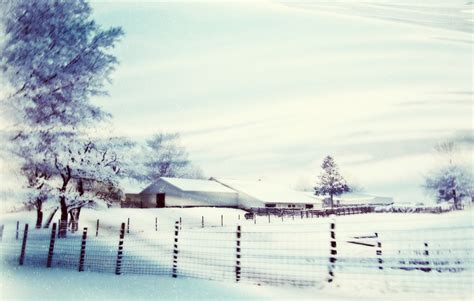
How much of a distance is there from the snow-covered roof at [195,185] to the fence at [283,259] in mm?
1673

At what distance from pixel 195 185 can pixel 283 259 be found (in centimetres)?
768

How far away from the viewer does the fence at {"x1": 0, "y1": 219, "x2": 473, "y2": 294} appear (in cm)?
489

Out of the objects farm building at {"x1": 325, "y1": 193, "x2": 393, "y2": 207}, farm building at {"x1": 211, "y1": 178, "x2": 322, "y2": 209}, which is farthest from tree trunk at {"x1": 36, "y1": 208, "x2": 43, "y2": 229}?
farm building at {"x1": 211, "y1": 178, "x2": 322, "y2": 209}

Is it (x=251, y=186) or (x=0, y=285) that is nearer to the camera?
(x=0, y=285)

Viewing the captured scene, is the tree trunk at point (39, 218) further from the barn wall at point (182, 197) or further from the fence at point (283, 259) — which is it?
the barn wall at point (182, 197)

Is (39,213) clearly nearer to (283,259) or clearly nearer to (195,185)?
(283,259)

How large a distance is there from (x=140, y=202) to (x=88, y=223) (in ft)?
5.43

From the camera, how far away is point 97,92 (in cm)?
768

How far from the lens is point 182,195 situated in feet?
50.6

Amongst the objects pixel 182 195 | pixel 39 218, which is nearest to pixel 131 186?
pixel 39 218

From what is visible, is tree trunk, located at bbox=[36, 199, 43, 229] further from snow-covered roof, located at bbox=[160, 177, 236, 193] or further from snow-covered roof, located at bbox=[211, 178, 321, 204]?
snow-covered roof, located at bbox=[211, 178, 321, 204]

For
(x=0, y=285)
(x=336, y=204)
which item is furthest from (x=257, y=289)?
(x=336, y=204)

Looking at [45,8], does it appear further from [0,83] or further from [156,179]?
[156,179]

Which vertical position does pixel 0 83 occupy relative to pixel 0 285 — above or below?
above
